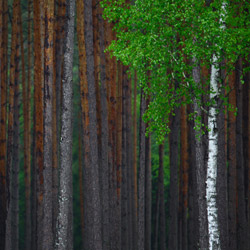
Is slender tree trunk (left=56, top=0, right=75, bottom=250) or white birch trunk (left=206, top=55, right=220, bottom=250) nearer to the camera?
slender tree trunk (left=56, top=0, right=75, bottom=250)

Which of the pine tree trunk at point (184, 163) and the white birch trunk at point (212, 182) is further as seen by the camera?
the pine tree trunk at point (184, 163)

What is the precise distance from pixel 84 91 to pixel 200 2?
376 cm

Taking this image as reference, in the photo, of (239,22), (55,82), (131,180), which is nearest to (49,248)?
(55,82)

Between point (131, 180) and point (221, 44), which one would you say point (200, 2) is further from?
point (131, 180)

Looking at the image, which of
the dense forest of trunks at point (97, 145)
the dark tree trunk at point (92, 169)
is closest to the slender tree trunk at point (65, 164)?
the dense forest of trunks at point (97, 145)

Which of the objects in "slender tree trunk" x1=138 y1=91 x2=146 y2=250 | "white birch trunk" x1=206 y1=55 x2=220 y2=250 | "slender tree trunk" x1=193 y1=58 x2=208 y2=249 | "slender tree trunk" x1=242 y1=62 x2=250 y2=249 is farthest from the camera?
"slender tree trunk" x1=242 y1=62 x2=250 y2=249

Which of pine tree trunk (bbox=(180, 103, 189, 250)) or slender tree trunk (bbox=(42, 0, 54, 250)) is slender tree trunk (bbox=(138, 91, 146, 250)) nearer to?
pine tree trunk (bbox=(180, 103, 189, 250))

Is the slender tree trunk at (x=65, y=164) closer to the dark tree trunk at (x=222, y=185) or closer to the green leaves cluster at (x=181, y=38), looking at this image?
the green leaves cluster at (x=181, y=38)

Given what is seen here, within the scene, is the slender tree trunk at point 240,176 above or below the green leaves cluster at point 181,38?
below

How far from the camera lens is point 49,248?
33.2 feet

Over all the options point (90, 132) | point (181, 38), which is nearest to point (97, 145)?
point (90, 132)

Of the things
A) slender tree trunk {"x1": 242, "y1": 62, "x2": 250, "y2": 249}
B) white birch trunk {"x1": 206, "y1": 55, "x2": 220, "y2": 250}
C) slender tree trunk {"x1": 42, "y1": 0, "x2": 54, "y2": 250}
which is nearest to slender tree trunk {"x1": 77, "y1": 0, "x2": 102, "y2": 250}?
slender tree trunk {"x1": 42, "y1": 0, "x2": 54, "y2": 250}

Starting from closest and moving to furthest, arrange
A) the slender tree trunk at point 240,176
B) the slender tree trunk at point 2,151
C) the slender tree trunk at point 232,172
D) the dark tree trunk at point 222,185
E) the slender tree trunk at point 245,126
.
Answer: the dark tree trunk at point 222,185
the slender tree trunk at point 232,172
the slender tree trunk at point 240,176
the slender tree trunk at point 2,151
the slender tree trunk at point 245,126

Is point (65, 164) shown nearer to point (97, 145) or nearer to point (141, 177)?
point (97, 145)
